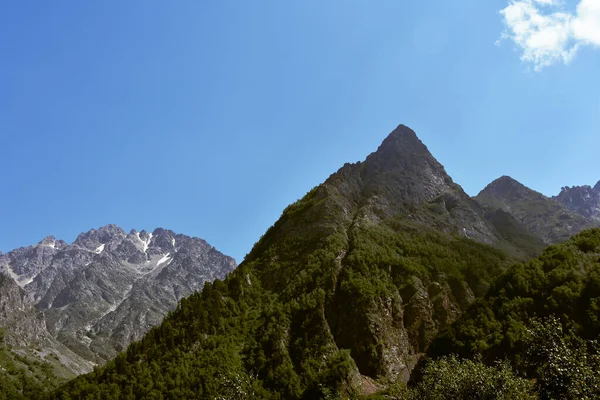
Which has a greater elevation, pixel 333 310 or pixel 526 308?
pixel 333 310

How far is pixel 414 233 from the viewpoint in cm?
12438

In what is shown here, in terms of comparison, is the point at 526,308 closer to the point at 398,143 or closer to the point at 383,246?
the point at 383,246

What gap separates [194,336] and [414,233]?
7079 cm

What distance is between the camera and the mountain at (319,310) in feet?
260

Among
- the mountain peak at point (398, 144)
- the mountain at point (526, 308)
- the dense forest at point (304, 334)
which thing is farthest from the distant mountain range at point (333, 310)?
the mountain peak at point (398, 144)

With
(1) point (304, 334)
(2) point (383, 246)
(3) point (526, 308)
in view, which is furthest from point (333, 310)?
(3) point (526, 308)

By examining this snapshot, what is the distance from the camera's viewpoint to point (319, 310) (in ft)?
298

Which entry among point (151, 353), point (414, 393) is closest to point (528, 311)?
point (414, 393)

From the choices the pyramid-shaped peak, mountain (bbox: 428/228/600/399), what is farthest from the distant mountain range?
the pyramid-shaped peak

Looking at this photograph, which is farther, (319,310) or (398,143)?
(398,143)

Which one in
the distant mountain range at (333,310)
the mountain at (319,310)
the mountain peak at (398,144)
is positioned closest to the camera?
the mountain at (319,310)

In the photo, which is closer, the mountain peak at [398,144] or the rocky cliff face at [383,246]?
the rocky cliff face at [383,246]

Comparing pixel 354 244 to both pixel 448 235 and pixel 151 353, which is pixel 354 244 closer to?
pixel 448 235

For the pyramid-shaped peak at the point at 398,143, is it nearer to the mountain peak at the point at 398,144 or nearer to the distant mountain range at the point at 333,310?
the mountain peak at the point at 398,144
